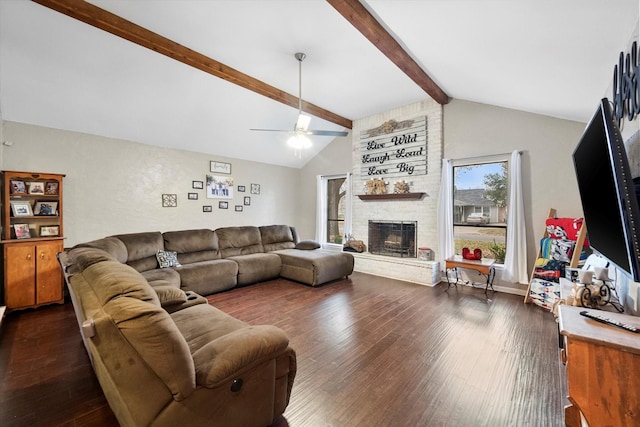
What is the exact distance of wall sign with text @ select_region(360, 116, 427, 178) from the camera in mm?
5125

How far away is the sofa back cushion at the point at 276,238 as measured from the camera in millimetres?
5562

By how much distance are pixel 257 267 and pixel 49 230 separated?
2907 millimetres

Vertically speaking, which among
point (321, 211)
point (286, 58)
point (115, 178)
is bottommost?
point (321, 211)

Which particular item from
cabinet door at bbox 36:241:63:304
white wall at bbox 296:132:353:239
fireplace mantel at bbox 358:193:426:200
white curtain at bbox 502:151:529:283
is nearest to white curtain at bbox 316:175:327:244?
white wall at bbox 296:132:353:239

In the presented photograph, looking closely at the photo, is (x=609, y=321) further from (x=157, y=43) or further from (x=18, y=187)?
(x=18, y=187)

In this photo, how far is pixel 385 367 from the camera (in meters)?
2.21

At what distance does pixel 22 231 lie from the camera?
3508 mm

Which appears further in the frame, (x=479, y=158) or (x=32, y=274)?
(x=479, y=158)

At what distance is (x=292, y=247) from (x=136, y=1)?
442 centimetres

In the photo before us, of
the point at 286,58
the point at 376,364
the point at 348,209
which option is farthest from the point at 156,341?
the point at 348,209

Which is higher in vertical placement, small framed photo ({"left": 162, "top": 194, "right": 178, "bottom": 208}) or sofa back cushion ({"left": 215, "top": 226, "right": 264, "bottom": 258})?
small framed photo ({"left": 162, "top": 194, "right": 178, "bottom": 208})

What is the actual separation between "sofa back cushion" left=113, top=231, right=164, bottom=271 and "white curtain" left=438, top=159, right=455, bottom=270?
4.66m

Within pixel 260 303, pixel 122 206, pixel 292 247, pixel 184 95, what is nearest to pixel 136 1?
pixel 184 95

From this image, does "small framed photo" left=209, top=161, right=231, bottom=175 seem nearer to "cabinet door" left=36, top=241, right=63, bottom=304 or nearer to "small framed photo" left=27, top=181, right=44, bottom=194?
"small framed photo" left=27, top=181, right=44, bottom=194
